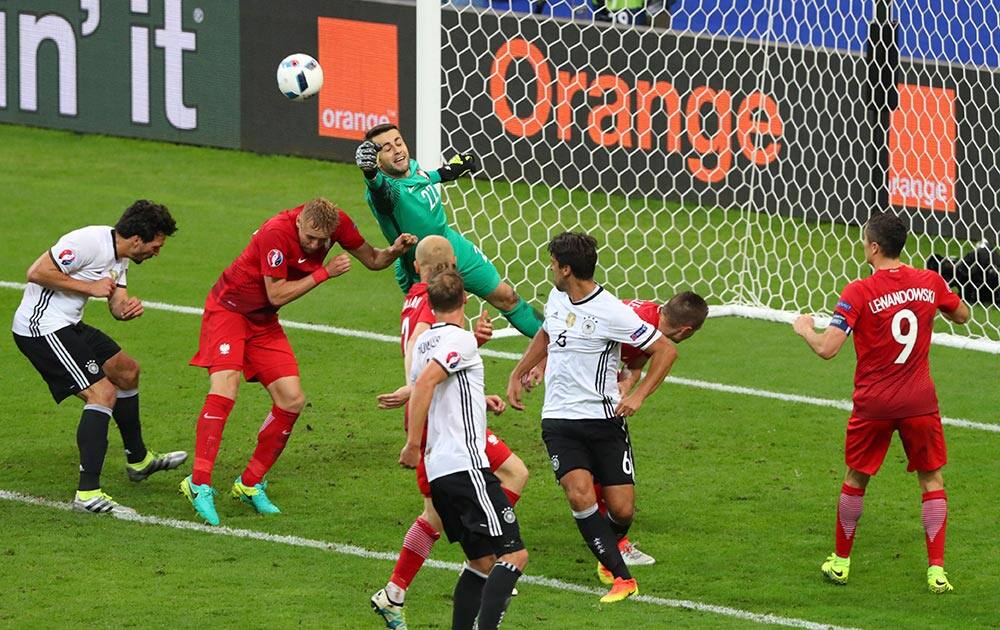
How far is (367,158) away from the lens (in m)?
9.20

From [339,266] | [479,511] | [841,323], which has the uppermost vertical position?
[339,266]

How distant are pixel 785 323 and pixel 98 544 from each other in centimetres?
668

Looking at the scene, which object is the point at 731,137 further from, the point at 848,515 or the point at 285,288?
the point at 848,515

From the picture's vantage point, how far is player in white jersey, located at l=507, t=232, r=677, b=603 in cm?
770

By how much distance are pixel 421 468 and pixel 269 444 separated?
6.46 ft

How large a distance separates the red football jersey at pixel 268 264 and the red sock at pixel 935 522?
325 cm

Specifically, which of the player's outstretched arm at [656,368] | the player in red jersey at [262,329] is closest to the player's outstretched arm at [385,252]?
the player in red jersey at [262,329]

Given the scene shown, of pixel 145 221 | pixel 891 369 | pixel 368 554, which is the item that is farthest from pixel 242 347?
pixel 891 369

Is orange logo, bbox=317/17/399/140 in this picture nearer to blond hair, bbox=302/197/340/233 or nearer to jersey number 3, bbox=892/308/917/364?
blond hair, bbox=302/197/340/233

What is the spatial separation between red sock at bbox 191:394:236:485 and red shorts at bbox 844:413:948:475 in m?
3.22

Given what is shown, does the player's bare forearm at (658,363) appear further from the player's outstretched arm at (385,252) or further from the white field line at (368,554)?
the player's outstretched arm at (385,252)

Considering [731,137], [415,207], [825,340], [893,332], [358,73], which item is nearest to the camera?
[825,340]

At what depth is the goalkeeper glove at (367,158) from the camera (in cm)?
918

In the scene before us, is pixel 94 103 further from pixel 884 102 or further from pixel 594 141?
pixel 884 102
